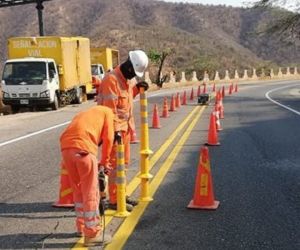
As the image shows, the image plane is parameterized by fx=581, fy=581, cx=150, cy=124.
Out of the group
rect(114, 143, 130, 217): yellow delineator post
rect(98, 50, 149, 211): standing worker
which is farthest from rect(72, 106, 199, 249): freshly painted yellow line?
rect(98, 50, 149, 211): standing worker

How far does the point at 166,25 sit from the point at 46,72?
99.9 metres

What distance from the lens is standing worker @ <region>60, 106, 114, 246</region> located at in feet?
17.0

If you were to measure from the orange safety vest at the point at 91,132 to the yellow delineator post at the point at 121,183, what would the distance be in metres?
0.72

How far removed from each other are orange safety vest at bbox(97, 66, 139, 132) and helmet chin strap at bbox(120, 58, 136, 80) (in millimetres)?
45

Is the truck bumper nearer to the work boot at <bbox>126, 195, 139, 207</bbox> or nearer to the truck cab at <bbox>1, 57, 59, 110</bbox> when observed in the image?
the truck cab at <bbox>1, 57, 59, 110</bbox>

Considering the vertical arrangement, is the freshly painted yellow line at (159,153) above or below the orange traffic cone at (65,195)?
below

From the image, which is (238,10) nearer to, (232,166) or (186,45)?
(186,45)

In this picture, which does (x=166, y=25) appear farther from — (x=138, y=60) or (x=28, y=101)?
(x=138, y=60)

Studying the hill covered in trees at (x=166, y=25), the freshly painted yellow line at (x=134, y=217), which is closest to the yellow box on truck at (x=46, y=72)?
the freshly painted yellow line at (x=134, y=217)

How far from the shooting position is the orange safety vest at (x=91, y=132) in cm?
519

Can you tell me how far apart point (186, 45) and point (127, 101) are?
305 ft

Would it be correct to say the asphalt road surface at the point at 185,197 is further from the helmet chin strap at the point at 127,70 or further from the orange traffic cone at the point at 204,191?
the helmet chin strap at the point at 127,70

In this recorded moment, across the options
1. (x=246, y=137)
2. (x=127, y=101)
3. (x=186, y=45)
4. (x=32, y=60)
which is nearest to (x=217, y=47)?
(x=186, y=45)

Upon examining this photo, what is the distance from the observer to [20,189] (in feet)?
26.2
